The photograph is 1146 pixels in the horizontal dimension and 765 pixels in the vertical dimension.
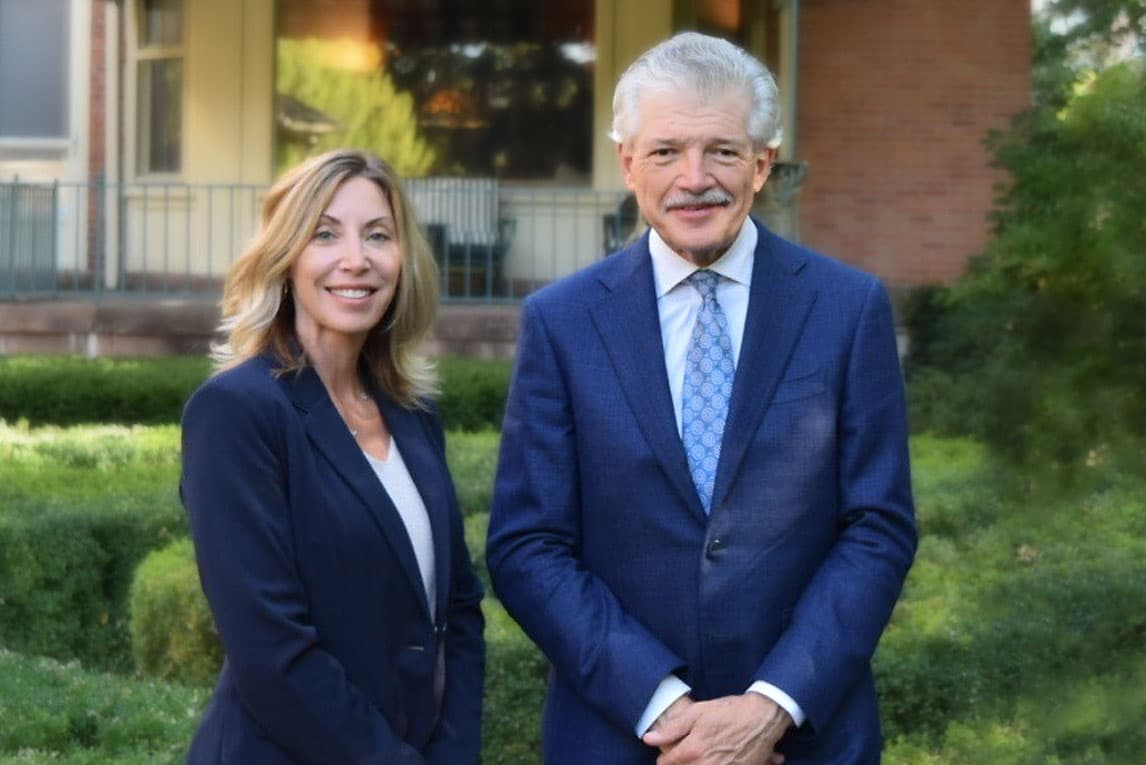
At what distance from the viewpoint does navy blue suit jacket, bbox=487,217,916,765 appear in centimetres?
333

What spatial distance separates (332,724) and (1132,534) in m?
2.31

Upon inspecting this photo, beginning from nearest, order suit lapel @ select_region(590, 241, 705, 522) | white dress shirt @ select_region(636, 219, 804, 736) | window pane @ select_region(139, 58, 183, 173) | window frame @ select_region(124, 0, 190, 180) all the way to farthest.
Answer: suit lapel @ select_region(590, 241, 705, 522) → white dress shirt @ select_region(636, 219, 804, 736) → window frame @ select_region(124, 0, 190, 180) → window pane @ select_region(139, 58, 183, 173)

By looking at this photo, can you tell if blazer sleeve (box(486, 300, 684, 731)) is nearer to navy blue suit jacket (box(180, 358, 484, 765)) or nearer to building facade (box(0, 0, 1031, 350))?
navy blue suit jacket (box(180, 358, 484, 765))

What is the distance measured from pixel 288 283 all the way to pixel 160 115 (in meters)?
14.3

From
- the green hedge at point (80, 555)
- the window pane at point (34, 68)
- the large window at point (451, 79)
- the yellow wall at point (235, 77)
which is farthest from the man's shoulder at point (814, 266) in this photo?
the window pane at point (34, 68)

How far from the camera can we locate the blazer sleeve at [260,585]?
317cm

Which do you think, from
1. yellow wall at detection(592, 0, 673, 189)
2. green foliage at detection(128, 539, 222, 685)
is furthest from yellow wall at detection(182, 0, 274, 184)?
green foliage at detection(128, 539, 222, 685)

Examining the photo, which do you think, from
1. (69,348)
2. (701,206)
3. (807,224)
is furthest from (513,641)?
(807,224)

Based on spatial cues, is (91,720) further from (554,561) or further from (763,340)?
(763,340)

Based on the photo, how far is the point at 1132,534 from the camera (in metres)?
4.74

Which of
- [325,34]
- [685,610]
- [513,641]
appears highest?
[325,34]

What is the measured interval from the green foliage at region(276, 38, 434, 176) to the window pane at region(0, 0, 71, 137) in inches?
109

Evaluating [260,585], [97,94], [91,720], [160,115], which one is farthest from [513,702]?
[97,94]

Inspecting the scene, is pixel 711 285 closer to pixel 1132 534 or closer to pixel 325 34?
pixel 1132 534
